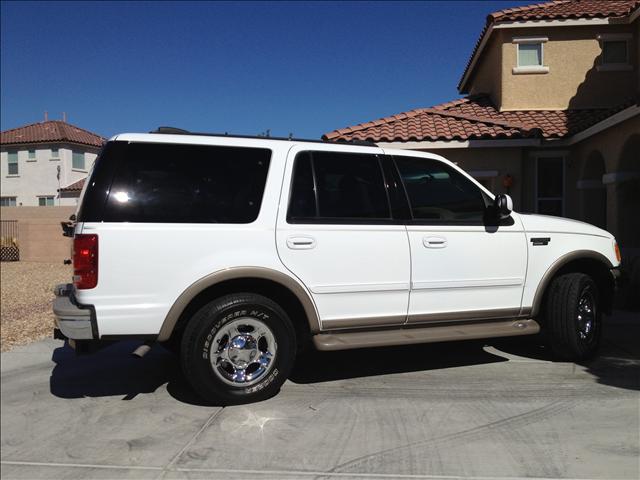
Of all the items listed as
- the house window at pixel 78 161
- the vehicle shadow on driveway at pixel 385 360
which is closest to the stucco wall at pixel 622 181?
the vehicle shadow on driveway at pixel 385 360

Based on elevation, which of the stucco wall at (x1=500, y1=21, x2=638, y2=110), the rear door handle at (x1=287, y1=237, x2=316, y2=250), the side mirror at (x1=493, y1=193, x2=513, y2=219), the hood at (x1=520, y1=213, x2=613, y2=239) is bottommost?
the rear door handle at (x1=287, y1=237, x2=316, y2=250)

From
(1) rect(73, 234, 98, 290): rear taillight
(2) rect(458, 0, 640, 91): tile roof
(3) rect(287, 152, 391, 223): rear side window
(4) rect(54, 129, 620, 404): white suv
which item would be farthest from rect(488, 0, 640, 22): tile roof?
(1) rect(73, 234, 98, 290): rear taillight

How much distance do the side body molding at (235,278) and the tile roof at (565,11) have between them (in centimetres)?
1075

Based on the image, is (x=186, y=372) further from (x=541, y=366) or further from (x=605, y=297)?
(x=605, y=297)

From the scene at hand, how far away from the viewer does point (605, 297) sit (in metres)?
6.06

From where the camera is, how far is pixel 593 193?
11758 mm

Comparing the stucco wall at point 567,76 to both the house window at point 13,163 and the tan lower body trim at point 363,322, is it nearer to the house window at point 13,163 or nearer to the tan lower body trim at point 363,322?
the tan lower body trim at point 363,322

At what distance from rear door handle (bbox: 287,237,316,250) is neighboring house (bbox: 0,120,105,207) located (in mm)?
31700

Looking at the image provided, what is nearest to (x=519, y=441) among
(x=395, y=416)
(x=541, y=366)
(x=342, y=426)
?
(x=395, y=416)

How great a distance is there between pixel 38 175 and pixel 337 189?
3404cm

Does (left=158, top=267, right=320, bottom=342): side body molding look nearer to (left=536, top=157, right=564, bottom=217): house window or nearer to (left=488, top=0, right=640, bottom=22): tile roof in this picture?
(left=536, top=157, right=564, bottom=217): house window

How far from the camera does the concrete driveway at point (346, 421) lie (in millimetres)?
3637

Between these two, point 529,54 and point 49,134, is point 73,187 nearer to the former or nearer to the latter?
point 49,134

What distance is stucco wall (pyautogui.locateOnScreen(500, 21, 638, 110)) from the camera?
1278cm
